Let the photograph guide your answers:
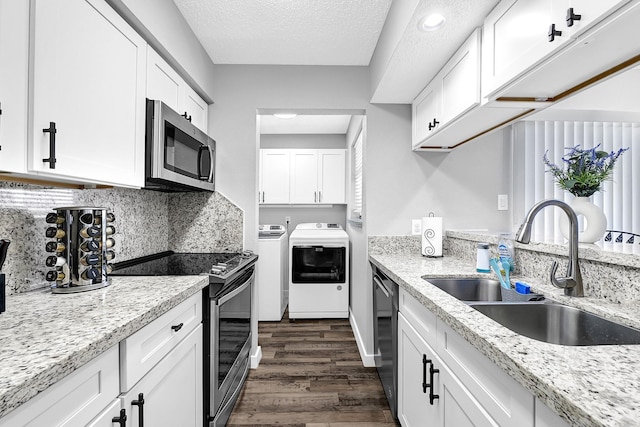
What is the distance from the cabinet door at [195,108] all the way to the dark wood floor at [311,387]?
6.10 feet

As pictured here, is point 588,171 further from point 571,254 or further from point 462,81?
point 462,81

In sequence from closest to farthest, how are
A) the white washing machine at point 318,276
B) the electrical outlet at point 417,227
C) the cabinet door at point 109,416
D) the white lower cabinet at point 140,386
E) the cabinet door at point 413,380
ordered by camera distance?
the white lower cabinet at point 140,386
the cabinet door at point 109,416
the cabinet door at point 413,380
the electrical outlet at point 417,227
the white washing machine at point 318,276

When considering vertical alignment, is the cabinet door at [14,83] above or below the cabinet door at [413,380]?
above

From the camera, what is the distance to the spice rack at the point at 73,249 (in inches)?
47.6

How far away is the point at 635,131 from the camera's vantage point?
2068mm

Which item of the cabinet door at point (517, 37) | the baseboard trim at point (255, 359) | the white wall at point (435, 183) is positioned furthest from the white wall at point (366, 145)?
the cabinet door at point (517, 37)

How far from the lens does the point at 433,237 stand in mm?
2271

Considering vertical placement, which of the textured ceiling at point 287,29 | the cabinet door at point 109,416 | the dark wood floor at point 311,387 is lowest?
the dark wood floor at point 311,387

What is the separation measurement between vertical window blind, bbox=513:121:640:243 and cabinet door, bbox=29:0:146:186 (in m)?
2.35

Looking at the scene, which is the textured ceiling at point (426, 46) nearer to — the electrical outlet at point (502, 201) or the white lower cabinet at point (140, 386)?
the electrical outlet at point (502, 201)

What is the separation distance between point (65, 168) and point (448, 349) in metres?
1.39

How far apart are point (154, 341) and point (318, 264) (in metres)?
2.48

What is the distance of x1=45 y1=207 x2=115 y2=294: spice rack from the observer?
121 centimetres

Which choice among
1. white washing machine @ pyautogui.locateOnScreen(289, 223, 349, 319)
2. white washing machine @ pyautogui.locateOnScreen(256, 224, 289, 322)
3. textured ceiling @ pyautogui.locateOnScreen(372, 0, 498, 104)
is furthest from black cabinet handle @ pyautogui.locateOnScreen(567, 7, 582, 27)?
white washing machine @ pyautogui.locateOnScreen(256, 224, 289, 322)
